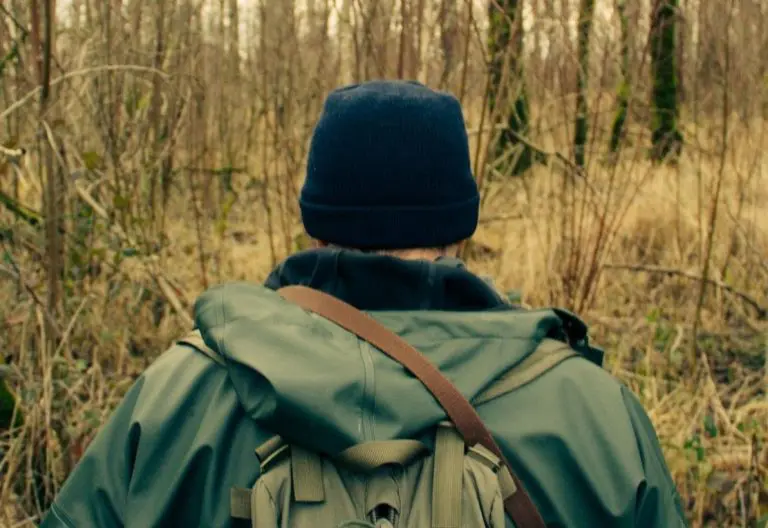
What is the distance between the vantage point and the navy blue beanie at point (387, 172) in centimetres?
155

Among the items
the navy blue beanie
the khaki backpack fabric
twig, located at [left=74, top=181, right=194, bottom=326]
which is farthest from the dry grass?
the khaki backpack fabric

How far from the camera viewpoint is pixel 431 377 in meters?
1.32

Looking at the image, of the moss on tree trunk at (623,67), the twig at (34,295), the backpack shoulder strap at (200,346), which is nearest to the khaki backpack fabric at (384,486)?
the backpack shoulder strap at (200,346)

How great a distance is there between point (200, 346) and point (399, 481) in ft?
1.13

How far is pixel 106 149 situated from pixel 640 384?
2.61 m

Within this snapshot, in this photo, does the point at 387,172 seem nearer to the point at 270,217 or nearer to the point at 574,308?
the point at 574,308

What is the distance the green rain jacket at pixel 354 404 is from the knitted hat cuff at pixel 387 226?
0.07 meters

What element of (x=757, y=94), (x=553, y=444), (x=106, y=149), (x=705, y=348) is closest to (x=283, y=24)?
(x=106, y=149)

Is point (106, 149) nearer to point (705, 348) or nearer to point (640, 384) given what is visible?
point (640, 384)

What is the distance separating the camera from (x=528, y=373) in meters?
1.40

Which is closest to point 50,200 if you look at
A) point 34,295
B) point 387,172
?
point 34,295

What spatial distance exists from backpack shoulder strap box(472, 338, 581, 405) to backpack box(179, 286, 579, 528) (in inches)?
2.0

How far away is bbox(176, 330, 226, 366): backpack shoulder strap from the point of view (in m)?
1.43

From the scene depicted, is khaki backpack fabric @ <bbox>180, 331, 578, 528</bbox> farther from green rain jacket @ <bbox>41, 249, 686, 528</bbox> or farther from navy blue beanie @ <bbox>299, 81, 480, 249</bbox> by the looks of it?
navy blue beanie @ <bbox>299, 81, 480, 249</bbox>
